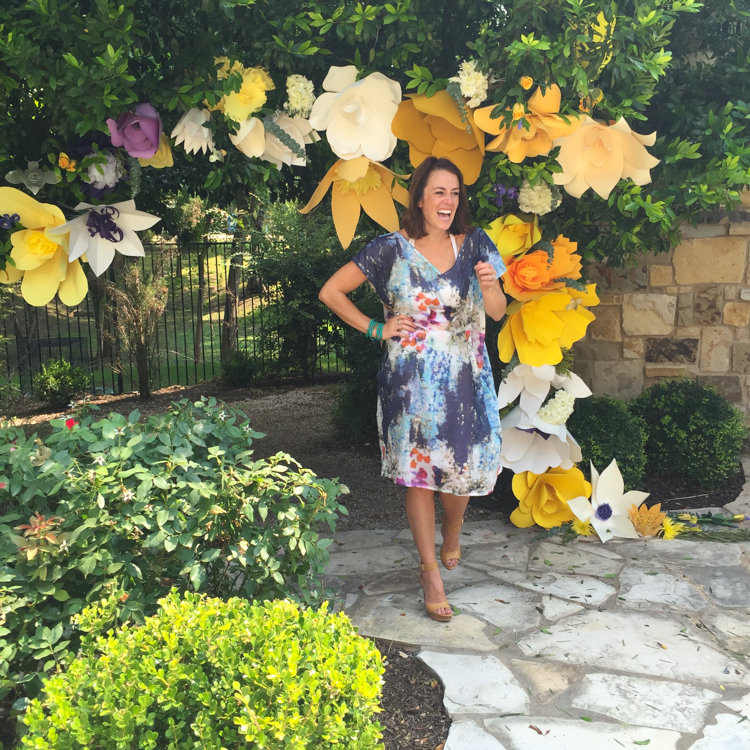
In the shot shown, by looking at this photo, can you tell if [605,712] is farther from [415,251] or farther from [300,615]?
[415,251]

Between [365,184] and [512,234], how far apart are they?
0.68m

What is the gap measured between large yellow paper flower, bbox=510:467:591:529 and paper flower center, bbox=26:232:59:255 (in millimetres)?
2360

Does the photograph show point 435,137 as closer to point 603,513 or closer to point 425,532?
point 425,532

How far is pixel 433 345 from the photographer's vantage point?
106 inches

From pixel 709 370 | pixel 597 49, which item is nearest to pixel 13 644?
pixel 597 49

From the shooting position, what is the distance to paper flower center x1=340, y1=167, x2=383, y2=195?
306 cm

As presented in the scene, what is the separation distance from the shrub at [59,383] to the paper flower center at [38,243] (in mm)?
5492

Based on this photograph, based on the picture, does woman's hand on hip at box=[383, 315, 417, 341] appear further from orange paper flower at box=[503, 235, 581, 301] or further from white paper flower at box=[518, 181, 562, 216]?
white paper flower at box=[518, 181, 562, 216]

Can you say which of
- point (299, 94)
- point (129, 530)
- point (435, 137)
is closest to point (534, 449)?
point (435, 137)

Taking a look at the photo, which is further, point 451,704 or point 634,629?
point 634,629

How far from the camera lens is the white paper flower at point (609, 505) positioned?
3502 mm

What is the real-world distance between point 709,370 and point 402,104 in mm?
2763

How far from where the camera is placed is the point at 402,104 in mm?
2957

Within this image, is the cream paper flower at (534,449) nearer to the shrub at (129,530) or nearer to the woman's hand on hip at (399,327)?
the woman's hand on hip at (399,327)
